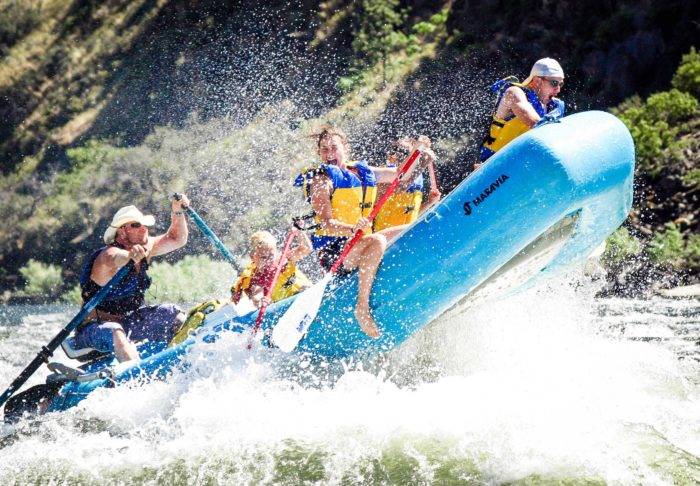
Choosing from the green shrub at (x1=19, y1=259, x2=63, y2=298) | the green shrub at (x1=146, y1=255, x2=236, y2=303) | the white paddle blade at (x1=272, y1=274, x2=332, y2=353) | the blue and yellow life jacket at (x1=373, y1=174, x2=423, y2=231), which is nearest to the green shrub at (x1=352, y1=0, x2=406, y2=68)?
the green shrub at (x1=146, y1=255, x2=236, y2=303)

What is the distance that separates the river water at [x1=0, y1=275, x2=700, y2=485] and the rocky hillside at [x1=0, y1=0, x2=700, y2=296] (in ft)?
16.2

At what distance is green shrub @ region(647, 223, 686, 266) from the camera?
32.7 ft

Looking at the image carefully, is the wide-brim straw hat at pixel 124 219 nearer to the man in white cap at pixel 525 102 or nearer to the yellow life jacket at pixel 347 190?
the yellow life jacket at pixel 347 190

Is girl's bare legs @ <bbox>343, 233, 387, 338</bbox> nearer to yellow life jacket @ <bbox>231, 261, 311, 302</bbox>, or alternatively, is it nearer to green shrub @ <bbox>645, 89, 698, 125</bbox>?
yellow life jacket @ <bbox>231, 261, 311, 302</bbox>

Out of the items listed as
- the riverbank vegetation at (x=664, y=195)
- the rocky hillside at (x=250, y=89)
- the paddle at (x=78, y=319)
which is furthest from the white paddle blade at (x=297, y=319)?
the rocky hillside at (x=250, y=89)

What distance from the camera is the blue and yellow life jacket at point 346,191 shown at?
5.37 m

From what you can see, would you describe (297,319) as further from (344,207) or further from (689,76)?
(689,76)

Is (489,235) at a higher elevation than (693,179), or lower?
higher

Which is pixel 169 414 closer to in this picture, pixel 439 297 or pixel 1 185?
pixel 439 297

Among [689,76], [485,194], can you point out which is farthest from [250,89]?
[485,194]

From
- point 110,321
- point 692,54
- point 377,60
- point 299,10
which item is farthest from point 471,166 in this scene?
point 299,10

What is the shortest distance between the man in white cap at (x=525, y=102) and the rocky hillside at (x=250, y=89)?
531 centimetres

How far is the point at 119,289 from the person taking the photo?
5.55m

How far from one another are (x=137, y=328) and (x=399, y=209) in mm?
2018
